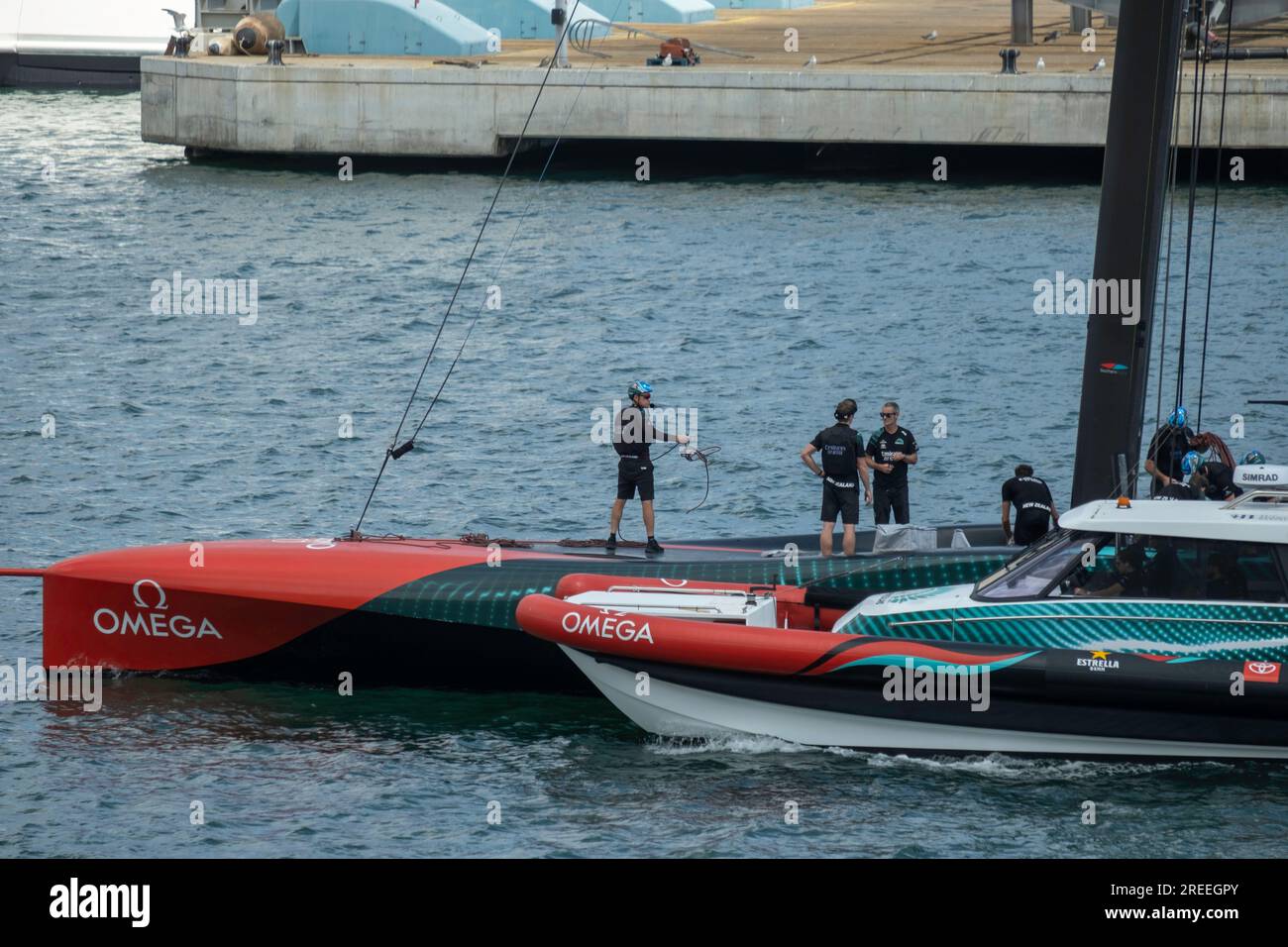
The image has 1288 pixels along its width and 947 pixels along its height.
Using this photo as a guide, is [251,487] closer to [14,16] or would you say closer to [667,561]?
[667,561]

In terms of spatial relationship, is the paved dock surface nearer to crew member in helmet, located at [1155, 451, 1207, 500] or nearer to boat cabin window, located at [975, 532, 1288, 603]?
crew member in helmet, located at [1155, 451, 1207, 500]

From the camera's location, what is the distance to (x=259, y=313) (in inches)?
1364

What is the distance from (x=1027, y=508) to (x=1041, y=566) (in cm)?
220

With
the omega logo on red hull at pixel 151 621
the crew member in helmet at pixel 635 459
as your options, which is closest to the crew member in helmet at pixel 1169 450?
the crew member in helmet at pixel 635 459

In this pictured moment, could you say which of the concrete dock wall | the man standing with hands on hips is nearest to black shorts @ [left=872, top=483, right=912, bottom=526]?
the man standing with hands on hips

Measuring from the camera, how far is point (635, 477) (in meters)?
17.7

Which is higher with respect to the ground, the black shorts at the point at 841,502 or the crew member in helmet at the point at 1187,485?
the crew member in helmet at the point at 1187,485

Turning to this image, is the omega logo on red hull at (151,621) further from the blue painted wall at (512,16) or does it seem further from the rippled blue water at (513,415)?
the blue painted wall at (512,16)

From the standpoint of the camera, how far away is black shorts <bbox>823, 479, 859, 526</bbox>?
56.5 ft

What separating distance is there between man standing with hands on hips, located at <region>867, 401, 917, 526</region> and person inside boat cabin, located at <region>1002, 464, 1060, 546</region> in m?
1.34

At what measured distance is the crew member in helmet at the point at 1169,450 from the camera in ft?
55.6

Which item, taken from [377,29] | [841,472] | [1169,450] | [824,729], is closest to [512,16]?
[377,29]

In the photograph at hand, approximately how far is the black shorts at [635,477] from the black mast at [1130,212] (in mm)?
4199
